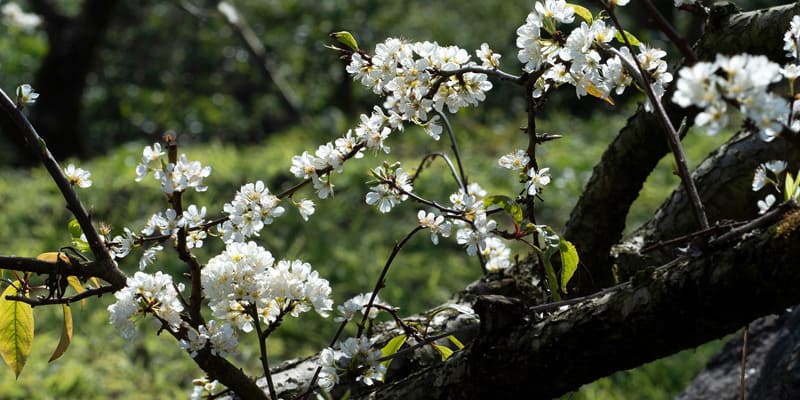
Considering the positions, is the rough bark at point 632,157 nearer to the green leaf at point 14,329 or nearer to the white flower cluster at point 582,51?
the white flower cluster at point 582,51

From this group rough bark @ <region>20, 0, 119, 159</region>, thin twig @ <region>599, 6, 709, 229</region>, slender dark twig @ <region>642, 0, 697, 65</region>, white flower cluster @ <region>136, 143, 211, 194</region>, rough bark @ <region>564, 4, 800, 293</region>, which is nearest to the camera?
slender dark twig @ <region>642, 0, 697, 65</region>

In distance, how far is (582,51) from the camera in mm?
1357

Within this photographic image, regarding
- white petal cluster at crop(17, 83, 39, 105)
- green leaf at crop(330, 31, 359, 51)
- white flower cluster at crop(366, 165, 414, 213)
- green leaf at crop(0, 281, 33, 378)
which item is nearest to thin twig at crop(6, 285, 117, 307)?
green leaf at crop(0, 281, 33, 378)

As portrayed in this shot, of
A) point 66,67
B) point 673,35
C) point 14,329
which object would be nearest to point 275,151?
point 66,67

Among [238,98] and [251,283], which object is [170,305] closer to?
[251,283]

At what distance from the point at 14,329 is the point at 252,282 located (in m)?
0.51

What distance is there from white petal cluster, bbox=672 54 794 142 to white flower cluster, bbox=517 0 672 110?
41 centimetres

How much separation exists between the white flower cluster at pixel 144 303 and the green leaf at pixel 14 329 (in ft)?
1.02

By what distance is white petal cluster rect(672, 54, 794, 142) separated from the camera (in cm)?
89

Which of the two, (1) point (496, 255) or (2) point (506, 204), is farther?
(1) point (496, 255)

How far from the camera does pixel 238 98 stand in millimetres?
10203

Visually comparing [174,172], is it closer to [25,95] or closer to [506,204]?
[25,95]

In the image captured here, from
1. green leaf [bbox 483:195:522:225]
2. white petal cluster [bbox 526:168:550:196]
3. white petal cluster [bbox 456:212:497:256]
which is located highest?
white petal cluster [bbox 526:168:550:196]

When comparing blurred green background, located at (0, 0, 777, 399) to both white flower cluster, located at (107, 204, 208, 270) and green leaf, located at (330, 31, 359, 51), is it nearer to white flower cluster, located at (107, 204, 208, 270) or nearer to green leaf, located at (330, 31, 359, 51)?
white flower cluster, located at (107, 204, 208, 270)
